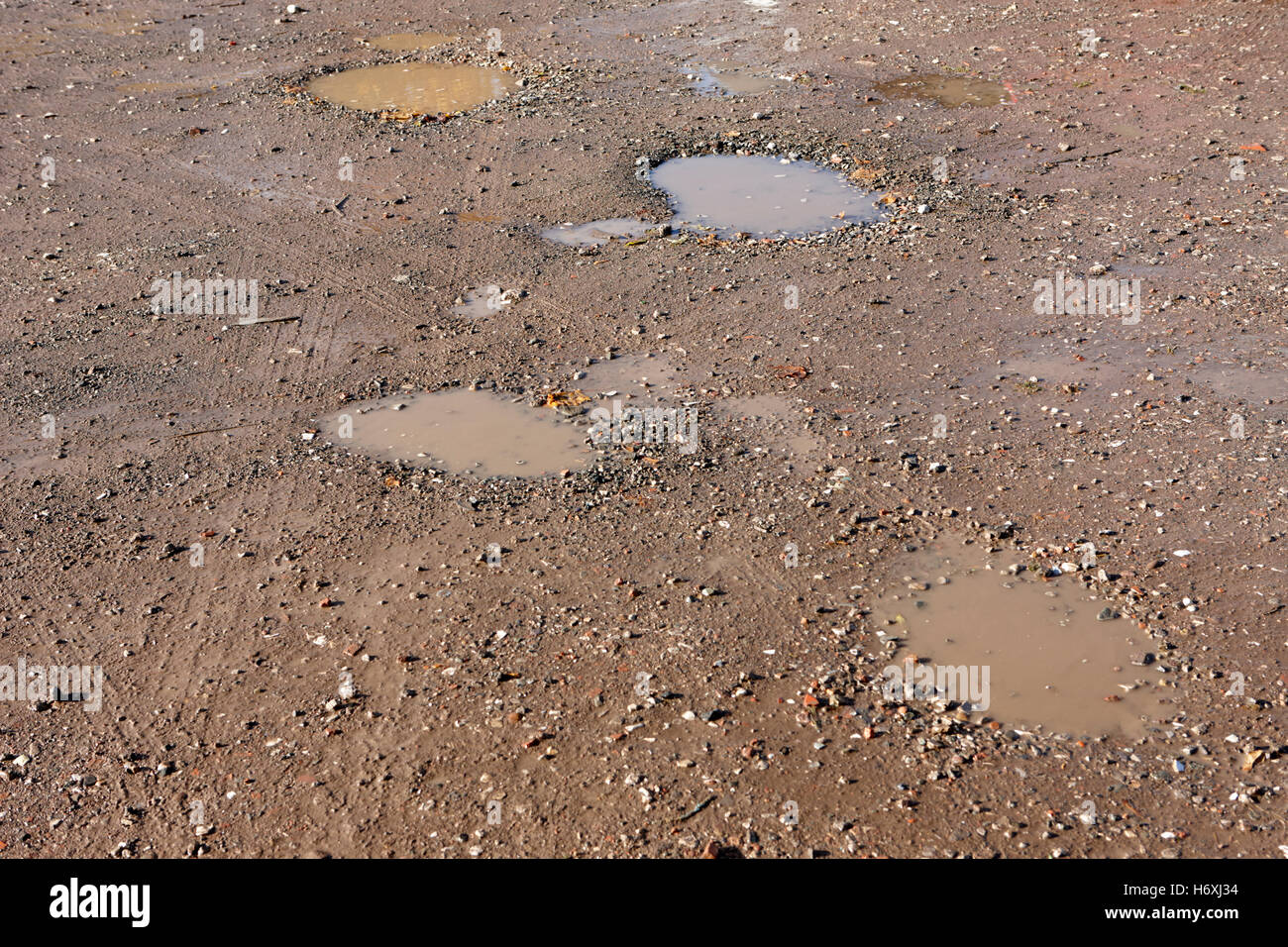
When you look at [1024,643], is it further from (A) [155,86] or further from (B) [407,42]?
(A) [155,86]

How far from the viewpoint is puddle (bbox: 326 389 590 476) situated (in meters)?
6.03

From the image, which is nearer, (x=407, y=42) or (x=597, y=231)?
(x=597, y=231)

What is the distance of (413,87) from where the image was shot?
39.1ft

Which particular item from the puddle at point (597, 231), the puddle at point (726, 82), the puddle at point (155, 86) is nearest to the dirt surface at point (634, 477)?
the puddle at point (597, 231)

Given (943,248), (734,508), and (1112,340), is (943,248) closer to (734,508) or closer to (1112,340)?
(1112,340)

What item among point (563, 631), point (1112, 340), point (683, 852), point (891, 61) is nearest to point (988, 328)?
point (1112, 340)

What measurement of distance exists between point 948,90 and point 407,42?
256 inches

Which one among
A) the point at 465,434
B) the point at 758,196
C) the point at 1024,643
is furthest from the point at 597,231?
the point at 1024,643

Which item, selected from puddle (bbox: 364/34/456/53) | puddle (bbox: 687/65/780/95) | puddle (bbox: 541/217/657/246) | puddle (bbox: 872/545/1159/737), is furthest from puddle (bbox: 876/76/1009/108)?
puddle (bbox: 872/545/1159/737)

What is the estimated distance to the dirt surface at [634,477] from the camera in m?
4.11

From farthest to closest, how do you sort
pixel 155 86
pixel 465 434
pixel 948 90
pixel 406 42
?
pixel 406 42
pixel 155 86
pixel 948 90
pixel 465 434

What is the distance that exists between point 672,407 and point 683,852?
311 cm

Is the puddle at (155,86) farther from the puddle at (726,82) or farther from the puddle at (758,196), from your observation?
the puddle at (758,196)

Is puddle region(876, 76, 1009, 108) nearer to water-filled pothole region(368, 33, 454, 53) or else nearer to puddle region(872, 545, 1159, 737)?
water-filled pothole region(368, 33, 454, 53)
